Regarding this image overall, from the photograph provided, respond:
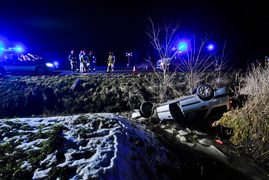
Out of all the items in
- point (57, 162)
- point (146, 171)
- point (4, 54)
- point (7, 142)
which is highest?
point (4, 54)

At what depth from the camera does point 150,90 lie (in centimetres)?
819

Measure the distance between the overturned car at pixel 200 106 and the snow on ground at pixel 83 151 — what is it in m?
1.75

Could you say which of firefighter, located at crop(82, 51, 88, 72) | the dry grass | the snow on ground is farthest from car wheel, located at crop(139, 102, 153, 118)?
firefighter, located at crop(82, 51, 88, 72)

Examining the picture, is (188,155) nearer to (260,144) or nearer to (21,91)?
(260,144)

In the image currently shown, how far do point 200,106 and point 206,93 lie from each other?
0.51 meters

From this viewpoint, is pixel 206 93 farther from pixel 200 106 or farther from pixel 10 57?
pixel 10 57

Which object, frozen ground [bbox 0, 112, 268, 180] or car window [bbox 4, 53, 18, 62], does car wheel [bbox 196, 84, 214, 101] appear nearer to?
frozen ground [bbox 0, 112, 268, 180]

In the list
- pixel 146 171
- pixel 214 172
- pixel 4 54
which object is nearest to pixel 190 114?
pixel 214 172

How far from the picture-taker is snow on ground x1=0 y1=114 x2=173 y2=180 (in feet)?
6.82

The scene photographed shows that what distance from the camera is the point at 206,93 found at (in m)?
4.29

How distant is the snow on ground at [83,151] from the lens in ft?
6.82

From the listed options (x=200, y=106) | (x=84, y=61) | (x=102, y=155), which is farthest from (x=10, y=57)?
(x=200, y=106)

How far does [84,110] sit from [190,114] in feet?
18.8

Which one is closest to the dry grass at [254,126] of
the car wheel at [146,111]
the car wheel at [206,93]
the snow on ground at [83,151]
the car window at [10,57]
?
the car wheel at [206,93]
